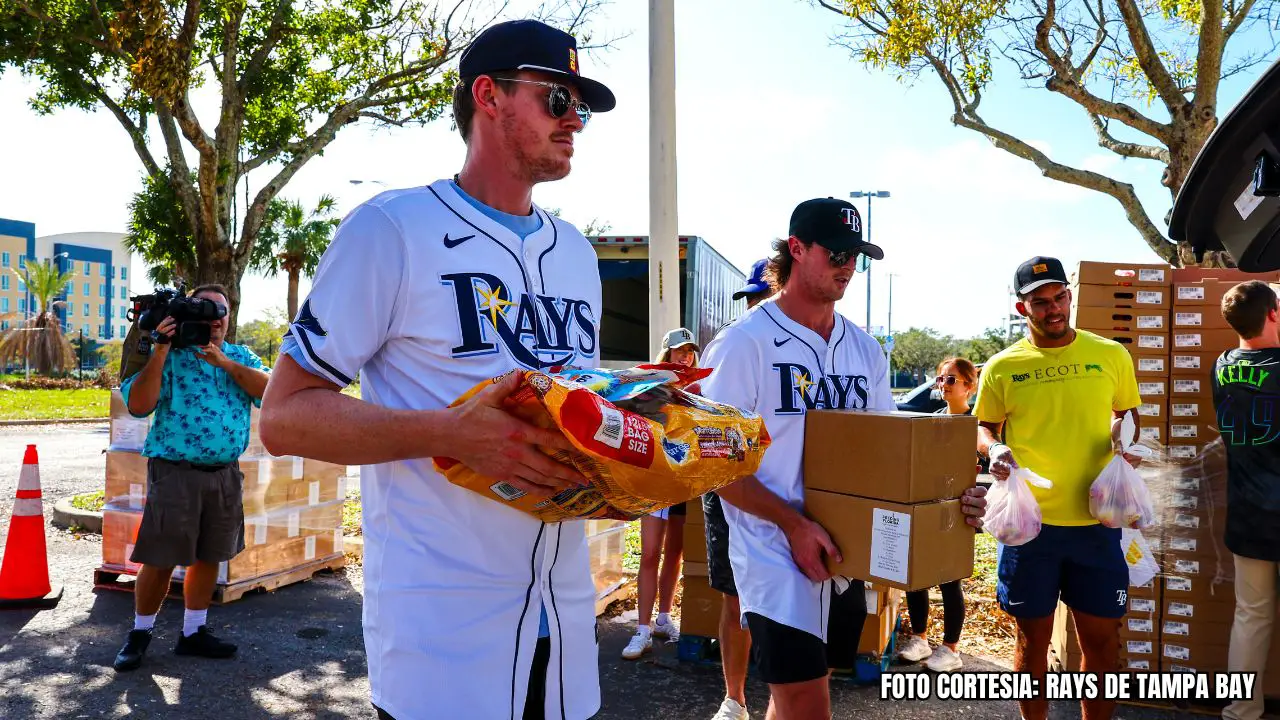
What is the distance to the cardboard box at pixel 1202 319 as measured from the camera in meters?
4.99

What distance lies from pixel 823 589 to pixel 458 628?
178 centimetres

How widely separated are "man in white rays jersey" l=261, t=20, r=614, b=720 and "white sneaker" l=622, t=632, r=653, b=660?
357cm

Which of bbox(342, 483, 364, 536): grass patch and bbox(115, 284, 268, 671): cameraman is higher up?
bbox(115, 284, 268, 671): cameraman

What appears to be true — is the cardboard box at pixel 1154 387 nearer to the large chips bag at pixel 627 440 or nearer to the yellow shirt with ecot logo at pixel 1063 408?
the yellow shirt with ecot logo at pixel 1063 408

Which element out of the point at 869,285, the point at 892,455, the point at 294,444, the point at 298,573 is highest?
the point at 869,285

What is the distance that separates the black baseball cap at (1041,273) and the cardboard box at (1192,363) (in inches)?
60.3

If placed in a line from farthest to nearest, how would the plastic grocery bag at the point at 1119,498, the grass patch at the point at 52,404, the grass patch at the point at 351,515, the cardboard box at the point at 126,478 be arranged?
the grass patch at the point at 52,404 < the grass patch at the point at 351,515 < the cardboard box at the point at 126,478 < the plastic grocery bag at the point at 1119,498

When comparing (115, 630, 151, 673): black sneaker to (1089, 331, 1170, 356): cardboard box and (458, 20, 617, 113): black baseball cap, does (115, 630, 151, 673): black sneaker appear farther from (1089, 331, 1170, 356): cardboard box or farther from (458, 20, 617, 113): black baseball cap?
(1089, 331, 1170, 356): cardboard box

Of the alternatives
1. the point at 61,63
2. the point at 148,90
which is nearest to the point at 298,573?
the point at 148,90

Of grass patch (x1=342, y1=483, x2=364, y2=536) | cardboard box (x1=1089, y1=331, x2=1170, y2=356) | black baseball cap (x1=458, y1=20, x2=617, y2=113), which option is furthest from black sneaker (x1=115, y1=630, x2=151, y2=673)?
cardboard box (x1=1089, y1=331, x2=1170, y2=356)

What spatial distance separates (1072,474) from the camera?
395 cm

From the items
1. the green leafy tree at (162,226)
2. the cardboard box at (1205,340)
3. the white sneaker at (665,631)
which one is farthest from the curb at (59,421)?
the cardboard box at (1205,340)

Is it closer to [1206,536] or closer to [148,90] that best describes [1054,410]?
[1206,536]

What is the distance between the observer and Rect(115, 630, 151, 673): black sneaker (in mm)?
4875
